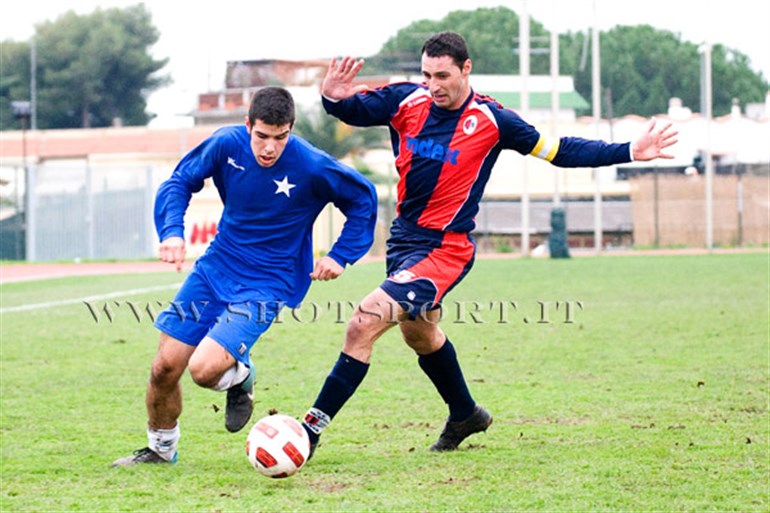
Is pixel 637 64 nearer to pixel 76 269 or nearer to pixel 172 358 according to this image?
pixel 76 269

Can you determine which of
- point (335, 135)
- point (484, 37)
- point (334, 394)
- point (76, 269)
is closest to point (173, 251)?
point (334, 394)

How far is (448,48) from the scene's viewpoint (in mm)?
6773

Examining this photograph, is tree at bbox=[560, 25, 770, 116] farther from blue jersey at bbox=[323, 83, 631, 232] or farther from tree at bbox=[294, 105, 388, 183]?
blue jersey at bbox=[323, 83, 631, 232]

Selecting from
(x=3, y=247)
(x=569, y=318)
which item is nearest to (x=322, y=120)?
(x=3, y=247)

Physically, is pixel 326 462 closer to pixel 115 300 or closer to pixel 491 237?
pixel 115 300

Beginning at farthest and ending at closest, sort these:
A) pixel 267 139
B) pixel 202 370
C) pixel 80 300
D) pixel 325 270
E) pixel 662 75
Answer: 1. pixel 662 75
2. pixel 80 300
3. pixel 325 270
4. pixel 267 139
5. pixel 202 370

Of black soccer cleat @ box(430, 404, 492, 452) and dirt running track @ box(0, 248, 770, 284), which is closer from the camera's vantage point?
black soccer cleat @ box(430, 404, 492, 452)

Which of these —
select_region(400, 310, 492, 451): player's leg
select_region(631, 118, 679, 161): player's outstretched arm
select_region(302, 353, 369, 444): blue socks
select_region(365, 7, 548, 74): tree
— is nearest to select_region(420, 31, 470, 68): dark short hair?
select_region(631, 118, 679, 161): player's outstretched arm

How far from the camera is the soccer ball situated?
6109mm

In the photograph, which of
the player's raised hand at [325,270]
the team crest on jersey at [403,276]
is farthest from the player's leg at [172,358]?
the team crest on jersey at [403,276]

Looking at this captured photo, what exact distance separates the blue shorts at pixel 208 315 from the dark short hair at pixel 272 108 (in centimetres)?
91

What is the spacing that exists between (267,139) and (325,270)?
728mm

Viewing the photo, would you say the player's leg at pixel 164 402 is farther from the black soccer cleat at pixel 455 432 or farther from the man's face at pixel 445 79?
the man's face at pixel 445 79

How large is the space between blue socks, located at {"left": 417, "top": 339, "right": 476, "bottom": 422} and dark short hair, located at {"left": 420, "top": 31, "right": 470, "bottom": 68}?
162 cm
